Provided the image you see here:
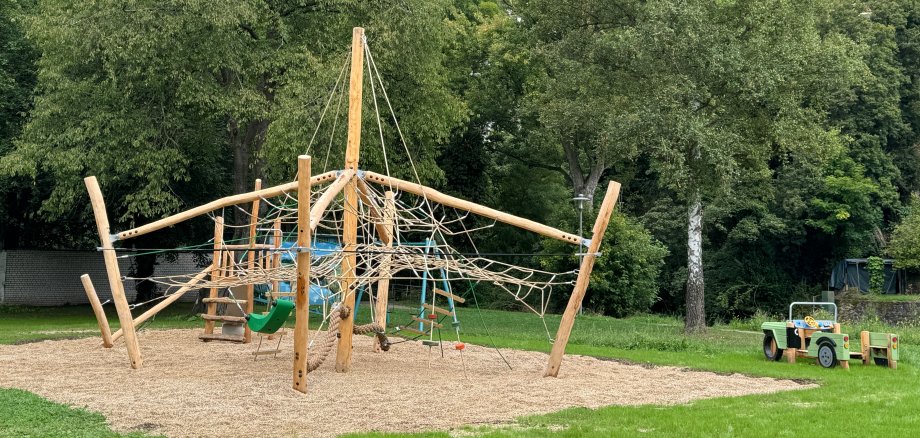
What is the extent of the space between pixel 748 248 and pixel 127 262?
24.2 metres

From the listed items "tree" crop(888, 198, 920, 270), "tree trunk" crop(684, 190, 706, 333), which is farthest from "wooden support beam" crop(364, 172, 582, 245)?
"tree" crop(888, 198, 920, 270)

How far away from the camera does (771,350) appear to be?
1570 centimetres

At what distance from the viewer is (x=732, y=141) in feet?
67.2

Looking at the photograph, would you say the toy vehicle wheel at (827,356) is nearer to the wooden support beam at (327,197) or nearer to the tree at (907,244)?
the wooden support beam at (327,197)

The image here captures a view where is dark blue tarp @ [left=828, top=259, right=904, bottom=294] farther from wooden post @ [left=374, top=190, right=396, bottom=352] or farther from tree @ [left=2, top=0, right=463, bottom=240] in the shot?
wooden post @ [left=374, top=190, right=396, bottom=352]

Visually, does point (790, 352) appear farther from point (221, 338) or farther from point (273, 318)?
point (221, 338)

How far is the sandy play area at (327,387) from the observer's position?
9008 millimetres

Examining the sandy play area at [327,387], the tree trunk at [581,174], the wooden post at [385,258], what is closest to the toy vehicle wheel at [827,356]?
the sandy play area at [327,387]

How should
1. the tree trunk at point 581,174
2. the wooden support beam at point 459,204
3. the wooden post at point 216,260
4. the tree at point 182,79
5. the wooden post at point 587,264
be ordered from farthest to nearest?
the tree trunk at point 581,174 → the tree at point 182,79 → the wooden post at point 216,260 → the wooden support beam at point 459,204 → the wooden post at point 587,264

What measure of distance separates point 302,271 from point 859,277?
32.3m

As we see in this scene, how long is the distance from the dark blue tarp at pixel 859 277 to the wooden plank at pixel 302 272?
3107 cm

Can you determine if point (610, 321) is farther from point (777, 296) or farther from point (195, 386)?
point (195, 386)

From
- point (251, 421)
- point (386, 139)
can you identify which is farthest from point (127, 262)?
point (251, 421)

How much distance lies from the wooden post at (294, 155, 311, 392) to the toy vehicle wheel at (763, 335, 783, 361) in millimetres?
8461
